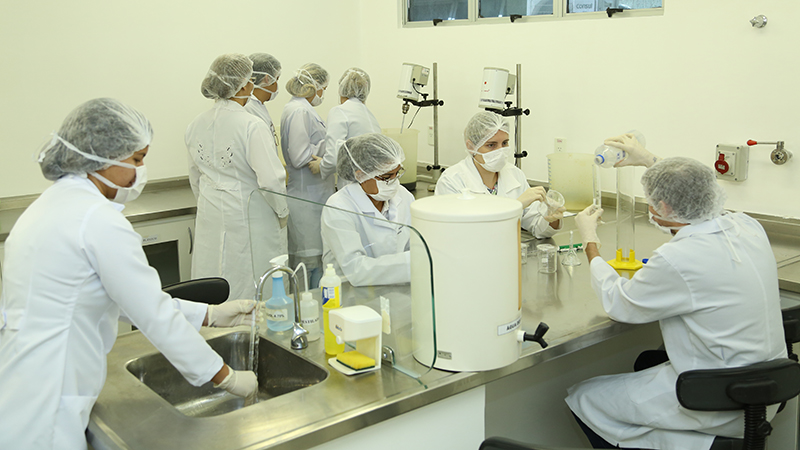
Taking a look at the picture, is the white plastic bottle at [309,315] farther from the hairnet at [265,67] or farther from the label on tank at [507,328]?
the hairnet at [265,67]

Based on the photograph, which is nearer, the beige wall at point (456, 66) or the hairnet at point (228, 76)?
the beige wall at point (456, 66)

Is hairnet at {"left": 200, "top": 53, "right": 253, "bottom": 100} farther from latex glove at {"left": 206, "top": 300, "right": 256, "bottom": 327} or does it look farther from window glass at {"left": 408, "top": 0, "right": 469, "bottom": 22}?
latex glove at {"left": 206, "top": 300, "right": 256, "bottom": 327}

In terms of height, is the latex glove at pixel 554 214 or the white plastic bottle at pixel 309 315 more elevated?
the latex glove at pixel 554 214

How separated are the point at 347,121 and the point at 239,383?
2160mm

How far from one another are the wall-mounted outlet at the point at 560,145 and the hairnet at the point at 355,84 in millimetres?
1041

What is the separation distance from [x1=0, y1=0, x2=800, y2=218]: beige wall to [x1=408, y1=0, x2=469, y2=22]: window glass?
92 mm

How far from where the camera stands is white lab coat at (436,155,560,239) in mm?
2609

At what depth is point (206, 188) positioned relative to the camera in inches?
118

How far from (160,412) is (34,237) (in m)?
0.43

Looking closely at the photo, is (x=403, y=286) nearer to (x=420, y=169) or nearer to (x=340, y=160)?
(x=340, y=160)

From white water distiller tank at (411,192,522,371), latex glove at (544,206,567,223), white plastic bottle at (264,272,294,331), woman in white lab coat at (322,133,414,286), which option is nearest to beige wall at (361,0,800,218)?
latex glove at (544,206,567,223)

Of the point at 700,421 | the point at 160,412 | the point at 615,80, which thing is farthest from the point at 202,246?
the point at 700,421

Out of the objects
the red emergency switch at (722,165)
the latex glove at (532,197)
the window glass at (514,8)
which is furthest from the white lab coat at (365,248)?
the window glass at (514,8)

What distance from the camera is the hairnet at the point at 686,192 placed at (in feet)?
5.29
